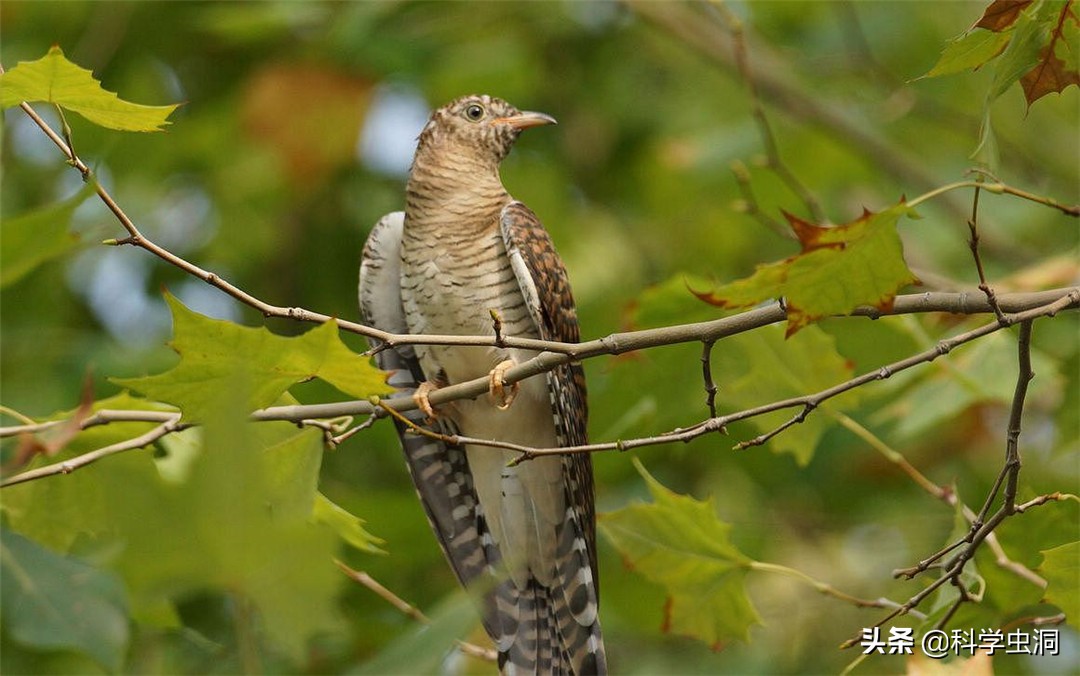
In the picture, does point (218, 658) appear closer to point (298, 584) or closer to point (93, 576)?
point (93, 576)

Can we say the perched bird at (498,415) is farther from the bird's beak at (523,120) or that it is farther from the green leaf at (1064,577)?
the green leaf at (1064,577)

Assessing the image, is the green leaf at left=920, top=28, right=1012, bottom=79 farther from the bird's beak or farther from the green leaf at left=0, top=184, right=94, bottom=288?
the bird's beak

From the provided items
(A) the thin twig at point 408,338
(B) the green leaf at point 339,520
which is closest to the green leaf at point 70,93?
(A) the thin twig at point 408,338

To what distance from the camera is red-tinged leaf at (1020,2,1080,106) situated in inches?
77.8

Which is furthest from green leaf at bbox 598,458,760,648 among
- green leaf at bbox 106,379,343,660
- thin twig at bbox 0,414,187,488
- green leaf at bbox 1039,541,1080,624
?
green leaf at bbox 106,379,343,660

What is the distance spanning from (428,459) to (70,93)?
1.66 m

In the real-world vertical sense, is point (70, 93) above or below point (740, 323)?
above

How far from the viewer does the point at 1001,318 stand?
6.63ft

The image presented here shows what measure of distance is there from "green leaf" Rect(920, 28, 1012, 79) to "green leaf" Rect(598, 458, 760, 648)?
3.52 feet

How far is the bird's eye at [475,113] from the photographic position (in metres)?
3.90

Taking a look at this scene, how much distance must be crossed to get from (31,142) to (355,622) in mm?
2890

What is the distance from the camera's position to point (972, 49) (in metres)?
2.03

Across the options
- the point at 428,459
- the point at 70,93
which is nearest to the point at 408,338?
the point at 70,93

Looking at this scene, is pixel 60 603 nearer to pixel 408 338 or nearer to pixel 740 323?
pixel 408 338
